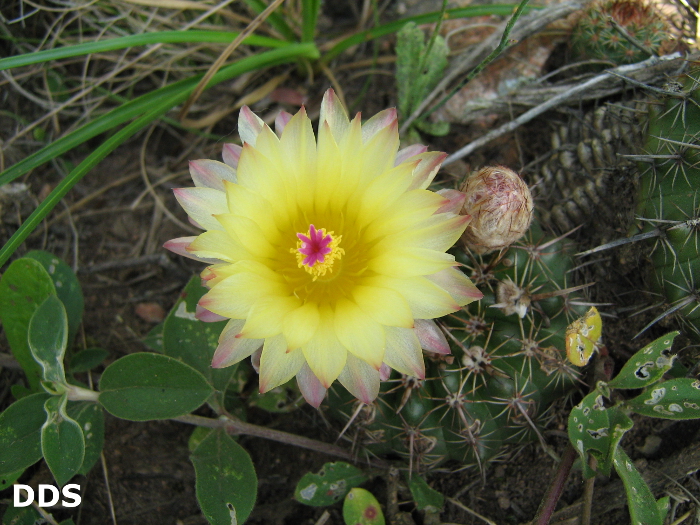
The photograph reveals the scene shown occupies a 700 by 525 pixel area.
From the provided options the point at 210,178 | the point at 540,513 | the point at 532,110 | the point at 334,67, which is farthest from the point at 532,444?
the point at 334,67

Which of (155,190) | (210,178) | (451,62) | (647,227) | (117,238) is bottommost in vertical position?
(117,238)

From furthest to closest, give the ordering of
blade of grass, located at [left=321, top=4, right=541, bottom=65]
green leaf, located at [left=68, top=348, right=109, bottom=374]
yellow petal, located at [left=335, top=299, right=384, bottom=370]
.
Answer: blade of grass, located at [left=321, top=4, right=541, bottom=65], green leaf, located at [left=68, top=348, right=109, bottom=374], yellow petal, located at [left=335, top=299, right=384, bottom=370]

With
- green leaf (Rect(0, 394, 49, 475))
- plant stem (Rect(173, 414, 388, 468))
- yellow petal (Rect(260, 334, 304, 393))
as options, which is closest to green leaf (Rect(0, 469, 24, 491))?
green leaf (Rect(0, 394, 49, 475))

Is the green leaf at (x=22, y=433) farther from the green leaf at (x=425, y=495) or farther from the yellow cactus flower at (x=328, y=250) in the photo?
the green leaf at (x=425, y=495)

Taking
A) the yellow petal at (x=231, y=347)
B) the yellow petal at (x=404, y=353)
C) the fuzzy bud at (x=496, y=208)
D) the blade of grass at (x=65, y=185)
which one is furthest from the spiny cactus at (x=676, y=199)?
the blade of grass at (x=65, y=185)

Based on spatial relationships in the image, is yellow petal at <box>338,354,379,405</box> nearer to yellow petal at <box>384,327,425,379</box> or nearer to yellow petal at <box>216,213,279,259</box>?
yellow petal at <box>384,327,425,379</box>

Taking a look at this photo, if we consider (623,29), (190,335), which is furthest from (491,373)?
(623,29)

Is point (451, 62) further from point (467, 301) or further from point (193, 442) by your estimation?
point (193, 442)
